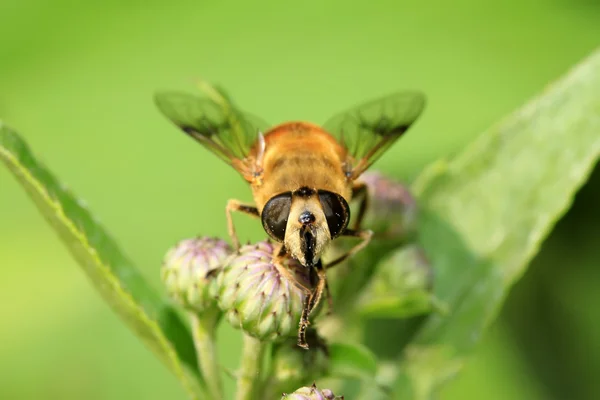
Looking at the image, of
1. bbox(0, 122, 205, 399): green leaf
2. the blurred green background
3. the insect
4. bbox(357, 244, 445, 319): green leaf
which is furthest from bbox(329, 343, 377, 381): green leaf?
the blurred green background

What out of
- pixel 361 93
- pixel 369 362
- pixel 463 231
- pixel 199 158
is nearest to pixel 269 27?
pixel 361 93

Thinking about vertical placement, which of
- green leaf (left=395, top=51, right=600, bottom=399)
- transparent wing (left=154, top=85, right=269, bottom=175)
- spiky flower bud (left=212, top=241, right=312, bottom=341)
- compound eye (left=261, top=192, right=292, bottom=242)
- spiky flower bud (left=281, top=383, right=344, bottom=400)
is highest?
transparent wing (left=154, top=85, right=269, bottom=175)

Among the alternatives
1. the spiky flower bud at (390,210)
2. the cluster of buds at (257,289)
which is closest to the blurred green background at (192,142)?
the spiky flower bud at (390,210)

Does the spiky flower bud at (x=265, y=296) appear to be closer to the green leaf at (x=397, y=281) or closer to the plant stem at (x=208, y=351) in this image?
the plant stem at (x=208, y=351)

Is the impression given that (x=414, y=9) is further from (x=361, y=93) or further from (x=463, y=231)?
(x=463, y=231)

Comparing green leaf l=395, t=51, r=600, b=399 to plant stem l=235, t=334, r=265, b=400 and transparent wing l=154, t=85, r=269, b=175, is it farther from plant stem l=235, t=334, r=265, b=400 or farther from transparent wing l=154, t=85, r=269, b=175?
transparent wing l=154, t=85, r=269, b=175

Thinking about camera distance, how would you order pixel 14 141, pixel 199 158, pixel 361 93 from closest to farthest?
1. pixel 14 141
2. pixel 199 158
3. pixel 361 93

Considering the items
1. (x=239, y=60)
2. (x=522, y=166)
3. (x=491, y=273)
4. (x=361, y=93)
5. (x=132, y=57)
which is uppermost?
(x=132, y=57)
